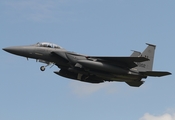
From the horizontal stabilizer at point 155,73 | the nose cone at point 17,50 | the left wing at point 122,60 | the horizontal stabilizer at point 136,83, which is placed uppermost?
the nose cone at point 17,50

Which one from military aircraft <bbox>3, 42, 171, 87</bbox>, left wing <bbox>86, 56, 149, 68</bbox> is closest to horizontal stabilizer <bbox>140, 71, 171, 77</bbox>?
military aircraft <bbox>3, 42, 171, 87</bbox>

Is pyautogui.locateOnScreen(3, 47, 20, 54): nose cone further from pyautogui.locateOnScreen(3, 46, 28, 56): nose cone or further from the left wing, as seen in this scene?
the left wing

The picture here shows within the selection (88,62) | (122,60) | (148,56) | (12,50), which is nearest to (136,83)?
(148,56)

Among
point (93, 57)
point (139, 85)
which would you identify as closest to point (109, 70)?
point (93, 57)

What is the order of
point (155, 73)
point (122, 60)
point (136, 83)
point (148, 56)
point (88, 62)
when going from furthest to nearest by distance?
point (148, 56)
point (136, 83)
point (155, 73)
point (122, 60)
point (88, 62)

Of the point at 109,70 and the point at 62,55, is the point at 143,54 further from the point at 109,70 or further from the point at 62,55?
the point at 62,55

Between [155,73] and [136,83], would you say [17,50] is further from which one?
[155,73]

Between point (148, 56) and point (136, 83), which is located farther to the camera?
point (148, 56)

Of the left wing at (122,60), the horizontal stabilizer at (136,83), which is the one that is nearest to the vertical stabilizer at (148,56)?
the horizontal stabilizer at (136,83)

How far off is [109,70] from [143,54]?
4410 millimetres

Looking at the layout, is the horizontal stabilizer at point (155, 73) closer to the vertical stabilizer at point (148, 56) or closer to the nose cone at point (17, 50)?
the vertical stabilizer at point (148, 56)

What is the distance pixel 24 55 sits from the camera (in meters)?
36.1

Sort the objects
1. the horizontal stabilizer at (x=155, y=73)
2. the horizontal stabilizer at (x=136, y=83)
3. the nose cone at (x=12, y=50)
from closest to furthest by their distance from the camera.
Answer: the nose cone at (x=12, y=50) → the horizontal stabilizer at (x=155, y=73) → the horizontal stabilizer at (x=136, y=83)

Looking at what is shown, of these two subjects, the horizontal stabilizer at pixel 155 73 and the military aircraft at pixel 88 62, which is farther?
the horizontal stabilizer at pixel 155 73
